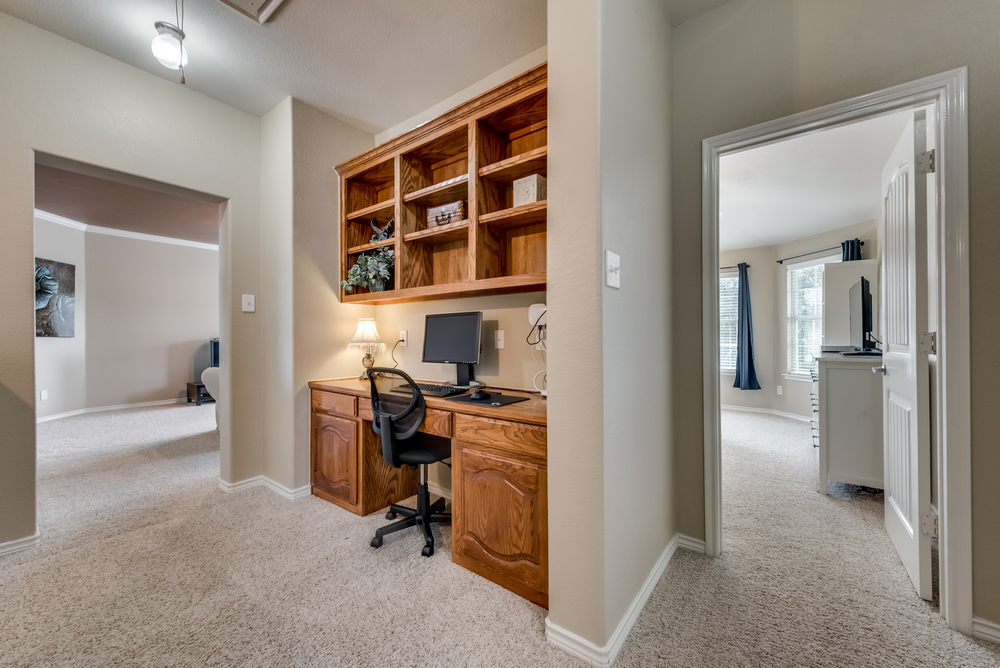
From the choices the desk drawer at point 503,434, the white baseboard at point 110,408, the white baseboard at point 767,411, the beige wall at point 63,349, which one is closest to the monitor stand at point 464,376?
the desk drawer at point 503,434

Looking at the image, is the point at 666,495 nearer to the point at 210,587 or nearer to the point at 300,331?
the point at 210,587

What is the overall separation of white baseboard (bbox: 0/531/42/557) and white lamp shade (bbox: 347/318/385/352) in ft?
6.14

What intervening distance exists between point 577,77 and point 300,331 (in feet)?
7.66

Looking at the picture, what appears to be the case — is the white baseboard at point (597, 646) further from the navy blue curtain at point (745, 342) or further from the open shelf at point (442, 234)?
the navy blue curtain at point (745, 342)

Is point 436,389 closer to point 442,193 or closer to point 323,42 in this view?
point 442,193

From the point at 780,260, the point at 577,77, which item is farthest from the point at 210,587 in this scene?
the point at 780,260

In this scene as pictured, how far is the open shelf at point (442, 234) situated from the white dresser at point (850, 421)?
2591 millimetres

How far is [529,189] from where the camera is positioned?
86.8 inches

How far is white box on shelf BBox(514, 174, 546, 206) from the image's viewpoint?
2176 mm

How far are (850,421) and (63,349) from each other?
8.35 meters

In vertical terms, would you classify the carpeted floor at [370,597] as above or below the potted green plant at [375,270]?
below

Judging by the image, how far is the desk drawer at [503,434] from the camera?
168 centimetres

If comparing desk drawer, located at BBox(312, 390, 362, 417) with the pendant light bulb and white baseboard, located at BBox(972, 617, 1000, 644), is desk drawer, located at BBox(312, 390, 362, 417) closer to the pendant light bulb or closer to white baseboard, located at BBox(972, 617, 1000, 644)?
the pendant light bulb

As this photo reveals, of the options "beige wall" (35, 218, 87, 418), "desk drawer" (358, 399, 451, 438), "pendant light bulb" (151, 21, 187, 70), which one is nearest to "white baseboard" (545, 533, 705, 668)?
"desk drawer" (358, 399, 451, 438)
